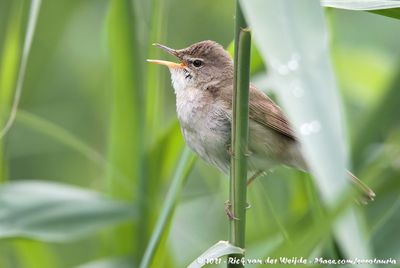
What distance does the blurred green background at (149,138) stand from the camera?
235 centimetres

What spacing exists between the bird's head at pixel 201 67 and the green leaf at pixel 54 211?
60cm

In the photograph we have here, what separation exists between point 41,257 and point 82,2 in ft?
6.93

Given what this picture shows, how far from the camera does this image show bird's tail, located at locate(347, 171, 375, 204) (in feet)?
6.39

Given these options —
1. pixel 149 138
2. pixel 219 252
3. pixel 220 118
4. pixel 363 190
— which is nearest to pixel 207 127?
pixel 220 118

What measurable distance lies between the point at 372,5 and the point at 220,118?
1105mm

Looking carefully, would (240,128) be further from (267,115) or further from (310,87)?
(267,115)

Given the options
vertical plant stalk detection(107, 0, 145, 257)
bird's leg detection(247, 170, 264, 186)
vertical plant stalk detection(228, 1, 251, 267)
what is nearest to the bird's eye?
vertical plant stalk detection(107, 0, 145, 257)

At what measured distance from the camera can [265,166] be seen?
264 centimetres

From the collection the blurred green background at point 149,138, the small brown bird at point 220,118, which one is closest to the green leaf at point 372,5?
the blurred green background at point 149,138

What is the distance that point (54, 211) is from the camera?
2.37m

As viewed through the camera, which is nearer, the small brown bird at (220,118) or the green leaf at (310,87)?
the green leaf at (310,87)

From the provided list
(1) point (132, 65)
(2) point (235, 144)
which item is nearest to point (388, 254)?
(2) point (235, 144)

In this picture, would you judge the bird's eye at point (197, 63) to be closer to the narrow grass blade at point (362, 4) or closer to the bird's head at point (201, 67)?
the bird's head at point (201, 67)

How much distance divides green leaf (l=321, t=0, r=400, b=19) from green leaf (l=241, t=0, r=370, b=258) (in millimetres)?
314
